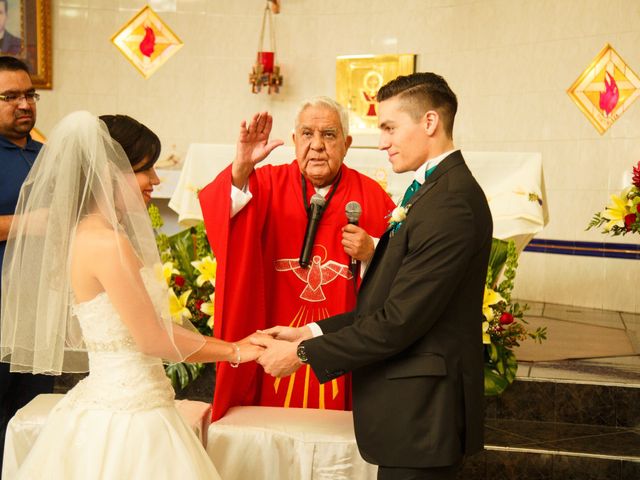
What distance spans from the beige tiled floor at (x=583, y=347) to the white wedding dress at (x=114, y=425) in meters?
2.47

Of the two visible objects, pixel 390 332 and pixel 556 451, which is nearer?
pixel 390 332

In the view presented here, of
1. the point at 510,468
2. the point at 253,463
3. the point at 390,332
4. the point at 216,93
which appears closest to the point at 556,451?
the point at 510,468

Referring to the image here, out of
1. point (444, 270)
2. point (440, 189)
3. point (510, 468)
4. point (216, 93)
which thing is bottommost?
point (510, 468)

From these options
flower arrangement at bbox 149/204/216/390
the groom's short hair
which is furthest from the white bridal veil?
flower arrangement at bbox 149/204/216/390

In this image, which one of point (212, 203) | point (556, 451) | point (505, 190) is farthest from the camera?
point (505, 190)

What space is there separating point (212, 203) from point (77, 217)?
938 millimetres

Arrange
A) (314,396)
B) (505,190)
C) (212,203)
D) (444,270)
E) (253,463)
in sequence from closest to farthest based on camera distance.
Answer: (444,270) → (253,463) → (212,203) → (314,396) → (505,190)

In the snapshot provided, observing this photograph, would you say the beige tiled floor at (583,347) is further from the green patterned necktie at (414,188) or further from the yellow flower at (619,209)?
the green patterned necktie at (414,188)

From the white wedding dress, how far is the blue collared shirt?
109 centimetres

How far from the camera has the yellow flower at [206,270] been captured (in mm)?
3971

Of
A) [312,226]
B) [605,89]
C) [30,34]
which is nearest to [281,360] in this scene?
[312,226]

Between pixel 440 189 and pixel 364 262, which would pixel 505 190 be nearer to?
pixel 364 262

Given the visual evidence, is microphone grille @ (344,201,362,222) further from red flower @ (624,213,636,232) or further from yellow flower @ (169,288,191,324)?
red flower @ (624,213,636,232)

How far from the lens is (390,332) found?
2.27 m
